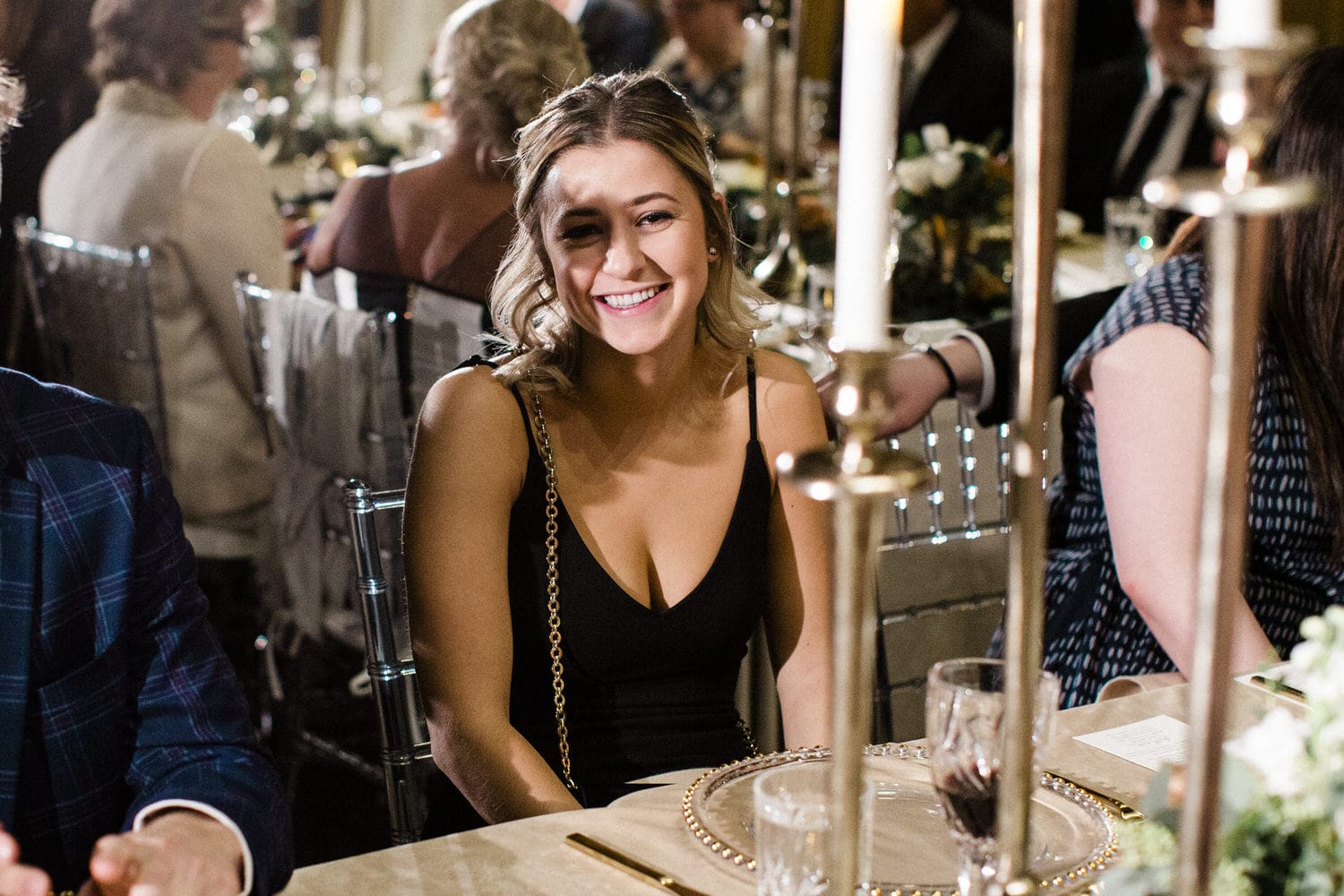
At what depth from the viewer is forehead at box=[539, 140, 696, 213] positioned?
1.79m

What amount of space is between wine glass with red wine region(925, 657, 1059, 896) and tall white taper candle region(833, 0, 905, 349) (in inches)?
21.4

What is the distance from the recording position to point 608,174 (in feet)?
5.87

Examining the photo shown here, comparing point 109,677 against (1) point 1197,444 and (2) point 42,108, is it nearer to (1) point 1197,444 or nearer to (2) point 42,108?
(1) point 1197,444

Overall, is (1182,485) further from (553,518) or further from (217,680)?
(217,680)

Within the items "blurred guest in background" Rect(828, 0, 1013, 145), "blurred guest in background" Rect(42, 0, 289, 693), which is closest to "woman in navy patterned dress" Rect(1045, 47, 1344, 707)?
"blurred guest in background" Rect(42, 0, 289, 693)

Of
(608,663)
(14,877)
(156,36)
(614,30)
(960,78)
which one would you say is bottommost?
(608,663)

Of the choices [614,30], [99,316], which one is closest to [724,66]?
[614,30]

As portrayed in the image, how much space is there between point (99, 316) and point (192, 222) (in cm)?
36

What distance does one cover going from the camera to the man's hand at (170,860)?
112 cm

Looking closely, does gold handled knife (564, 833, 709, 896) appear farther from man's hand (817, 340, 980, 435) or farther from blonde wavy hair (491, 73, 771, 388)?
man's hand (817, 340, 980, 435)

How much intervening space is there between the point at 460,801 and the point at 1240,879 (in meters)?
1.21

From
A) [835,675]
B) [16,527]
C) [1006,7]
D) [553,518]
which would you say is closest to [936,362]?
[553,518]

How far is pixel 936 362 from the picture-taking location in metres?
2.31

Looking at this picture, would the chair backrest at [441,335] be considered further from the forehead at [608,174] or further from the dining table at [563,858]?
the dining table at [563,858]
